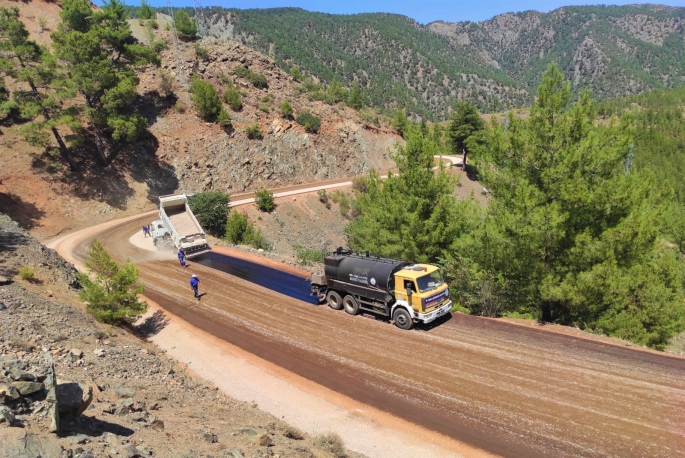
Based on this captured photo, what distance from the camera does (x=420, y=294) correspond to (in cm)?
1526

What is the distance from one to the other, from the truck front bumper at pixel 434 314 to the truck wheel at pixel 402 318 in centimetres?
43

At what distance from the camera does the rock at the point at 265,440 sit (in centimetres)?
901

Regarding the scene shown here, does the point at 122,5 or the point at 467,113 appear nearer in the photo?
the point at 122,5

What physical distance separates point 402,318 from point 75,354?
11556mm

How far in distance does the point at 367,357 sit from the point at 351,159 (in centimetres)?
5138

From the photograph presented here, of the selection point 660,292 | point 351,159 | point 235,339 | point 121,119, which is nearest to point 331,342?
point 235,339

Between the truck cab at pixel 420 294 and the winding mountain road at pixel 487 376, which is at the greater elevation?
the truck cab at pixel 420 294

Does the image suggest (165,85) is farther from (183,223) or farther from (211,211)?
(183,223)

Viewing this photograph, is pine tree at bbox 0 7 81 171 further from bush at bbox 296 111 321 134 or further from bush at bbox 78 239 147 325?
bush at bbox 78 239 147 325

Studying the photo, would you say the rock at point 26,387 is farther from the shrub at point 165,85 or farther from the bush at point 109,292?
the shrub at point 165,85

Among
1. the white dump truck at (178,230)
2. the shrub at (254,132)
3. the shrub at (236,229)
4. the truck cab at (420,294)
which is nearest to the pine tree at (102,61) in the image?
the shrub at (254,132)

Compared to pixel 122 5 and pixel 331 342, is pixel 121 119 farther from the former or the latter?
pixel 331 342

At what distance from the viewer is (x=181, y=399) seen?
11.8 meters

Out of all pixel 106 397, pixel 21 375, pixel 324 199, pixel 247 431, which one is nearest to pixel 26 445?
pixel 21 375
